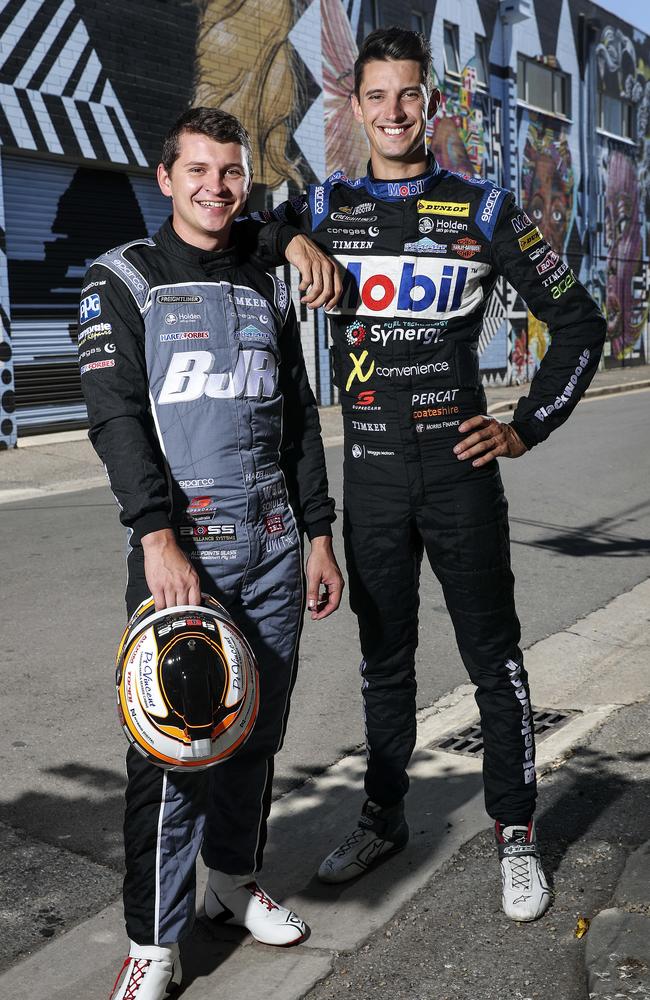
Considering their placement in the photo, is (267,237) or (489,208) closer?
(267,237)

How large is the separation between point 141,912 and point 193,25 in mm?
16220

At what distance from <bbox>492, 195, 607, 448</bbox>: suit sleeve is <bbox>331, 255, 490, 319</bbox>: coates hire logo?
109 millimetres

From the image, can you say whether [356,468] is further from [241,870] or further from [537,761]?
[537,761]

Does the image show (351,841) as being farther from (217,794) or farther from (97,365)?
(97,365)

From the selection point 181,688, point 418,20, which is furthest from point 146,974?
point 418,20

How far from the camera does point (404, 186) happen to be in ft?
10.4

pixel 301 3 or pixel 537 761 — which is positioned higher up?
pixel 301 3

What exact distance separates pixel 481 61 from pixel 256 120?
881cm

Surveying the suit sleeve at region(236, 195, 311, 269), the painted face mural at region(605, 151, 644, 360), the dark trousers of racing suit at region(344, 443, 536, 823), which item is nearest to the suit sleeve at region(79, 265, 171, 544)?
the suit sleeve at region(236, 195, 311, 269)

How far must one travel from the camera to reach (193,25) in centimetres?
1652

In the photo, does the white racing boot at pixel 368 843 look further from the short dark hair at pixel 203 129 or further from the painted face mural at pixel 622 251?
the painted face mural at pixel 622 251

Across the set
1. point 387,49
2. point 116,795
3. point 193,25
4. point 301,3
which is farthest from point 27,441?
point 387,49

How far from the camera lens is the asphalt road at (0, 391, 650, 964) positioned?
3664mm

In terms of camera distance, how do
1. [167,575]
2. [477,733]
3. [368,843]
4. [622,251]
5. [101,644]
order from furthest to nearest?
[622,251], [101,644], [477,733], [368,843], [167,575]
